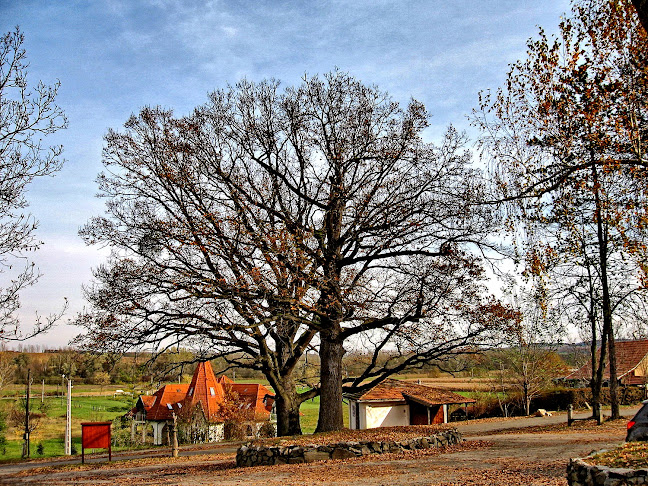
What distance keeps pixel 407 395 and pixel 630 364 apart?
2037 centimetres

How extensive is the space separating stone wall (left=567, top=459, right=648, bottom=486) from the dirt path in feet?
3.45

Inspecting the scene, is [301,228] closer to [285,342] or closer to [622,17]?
[285,342]

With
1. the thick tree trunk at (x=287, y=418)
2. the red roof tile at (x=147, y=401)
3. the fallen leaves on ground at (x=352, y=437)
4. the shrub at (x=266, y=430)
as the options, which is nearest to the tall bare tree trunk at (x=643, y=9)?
the fallen leaves on ground at (x=352, y=437)

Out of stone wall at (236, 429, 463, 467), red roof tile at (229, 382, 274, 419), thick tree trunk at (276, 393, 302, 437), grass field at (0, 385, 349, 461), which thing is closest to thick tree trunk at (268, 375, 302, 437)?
thick tree trunk at (276, 393, 302, 437)

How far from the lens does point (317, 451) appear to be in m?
13.2

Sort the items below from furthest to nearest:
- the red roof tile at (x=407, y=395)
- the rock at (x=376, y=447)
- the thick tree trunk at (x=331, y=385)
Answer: the red roof tile at (x=407, y=395), the thick tree trunk at (x=331, y=385), the rock at (x=376, y=447)

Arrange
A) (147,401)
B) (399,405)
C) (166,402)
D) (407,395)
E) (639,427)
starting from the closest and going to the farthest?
(639,427) → (407,395) → (399,405) → (166,402) → (147,401)

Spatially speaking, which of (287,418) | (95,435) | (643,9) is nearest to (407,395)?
(287,418)

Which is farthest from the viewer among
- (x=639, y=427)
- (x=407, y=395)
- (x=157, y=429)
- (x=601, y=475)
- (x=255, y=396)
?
(x=255, y=396)

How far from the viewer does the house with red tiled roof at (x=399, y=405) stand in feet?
112

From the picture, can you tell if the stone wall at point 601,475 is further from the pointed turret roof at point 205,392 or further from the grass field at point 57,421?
the pointed turret roof at point 205,392

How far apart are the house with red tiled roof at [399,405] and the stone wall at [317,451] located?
19.9m

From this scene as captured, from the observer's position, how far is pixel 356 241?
54.2 ft

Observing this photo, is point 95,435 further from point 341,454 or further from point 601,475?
point 601,475
